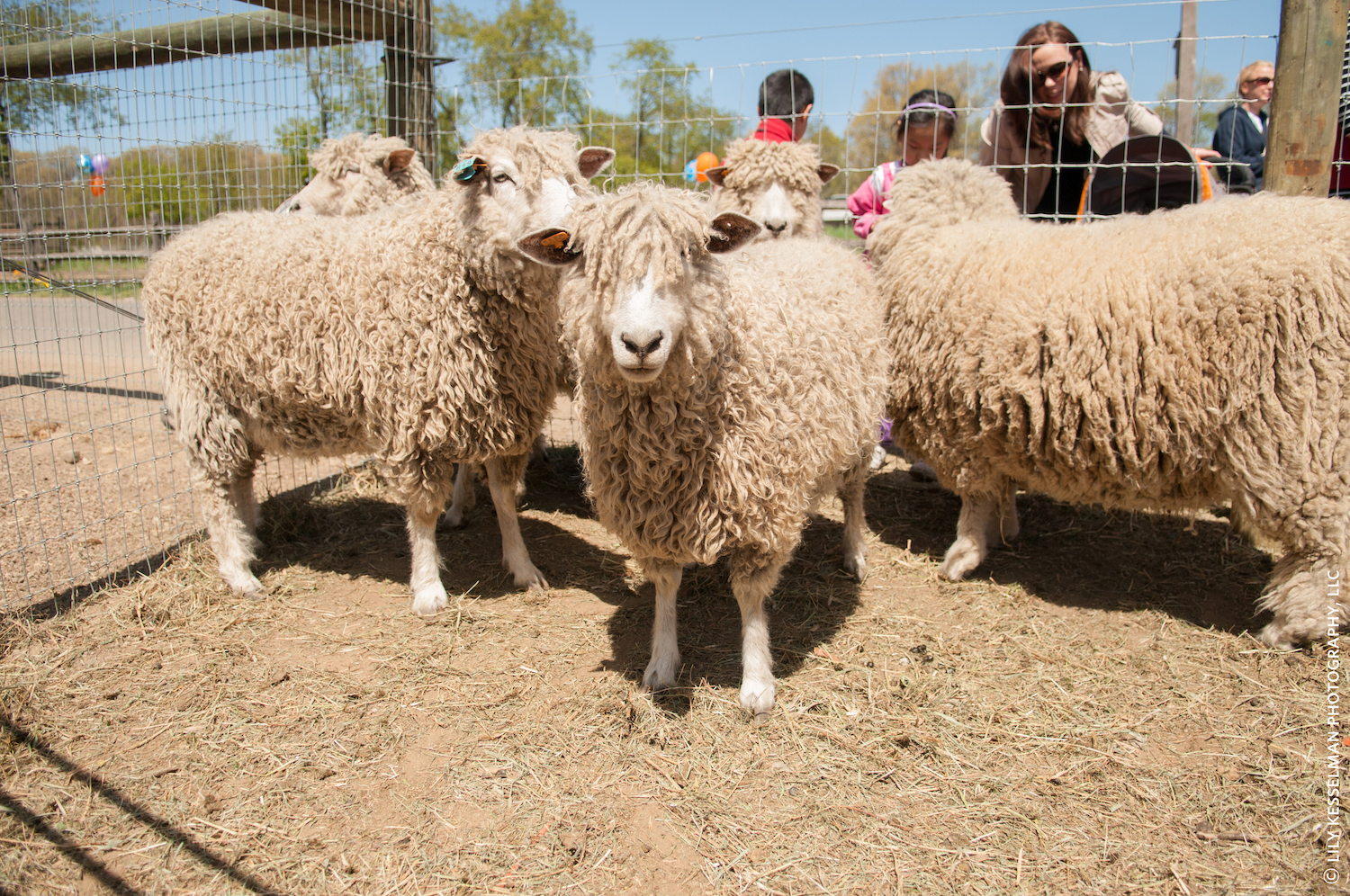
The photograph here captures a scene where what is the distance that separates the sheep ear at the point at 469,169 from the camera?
3.78 m

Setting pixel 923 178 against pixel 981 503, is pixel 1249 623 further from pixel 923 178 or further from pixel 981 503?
pixel 923 178

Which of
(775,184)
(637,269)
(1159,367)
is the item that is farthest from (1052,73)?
(637,269)

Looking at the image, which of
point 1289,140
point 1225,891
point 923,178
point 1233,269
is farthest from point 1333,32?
point 1225,891

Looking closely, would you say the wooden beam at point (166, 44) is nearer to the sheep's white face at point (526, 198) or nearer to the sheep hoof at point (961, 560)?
the sheep's white face at point (526, 198)

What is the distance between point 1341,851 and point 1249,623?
1591 millimetres

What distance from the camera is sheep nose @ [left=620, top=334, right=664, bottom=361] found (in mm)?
2557

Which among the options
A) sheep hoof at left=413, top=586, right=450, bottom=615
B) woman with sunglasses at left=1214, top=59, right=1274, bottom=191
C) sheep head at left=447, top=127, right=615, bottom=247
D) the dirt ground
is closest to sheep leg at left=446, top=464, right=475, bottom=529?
the dirt ground

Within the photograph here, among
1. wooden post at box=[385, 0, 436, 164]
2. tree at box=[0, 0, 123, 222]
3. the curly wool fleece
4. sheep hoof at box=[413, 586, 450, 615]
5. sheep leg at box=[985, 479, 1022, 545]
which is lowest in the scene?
sheep hoof at box=[413, 586, 450, 615]

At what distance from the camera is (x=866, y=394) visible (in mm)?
3908

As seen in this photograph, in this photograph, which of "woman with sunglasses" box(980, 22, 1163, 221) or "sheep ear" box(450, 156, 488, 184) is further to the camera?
"woman with sunglasses" box(980, 22, 1163, 221)

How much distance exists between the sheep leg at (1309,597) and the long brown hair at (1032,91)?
3.03 metres

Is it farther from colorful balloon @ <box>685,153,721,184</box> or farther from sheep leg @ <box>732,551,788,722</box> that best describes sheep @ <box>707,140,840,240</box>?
sheep leg @ <box>732,551,788,722</box>

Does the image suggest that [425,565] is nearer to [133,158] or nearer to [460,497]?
[460,497]

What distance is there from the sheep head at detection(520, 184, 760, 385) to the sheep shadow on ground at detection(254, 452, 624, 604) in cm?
205
